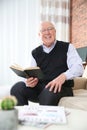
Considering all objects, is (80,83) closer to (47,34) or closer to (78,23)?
(47,34)

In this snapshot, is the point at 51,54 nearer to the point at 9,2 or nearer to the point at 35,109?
the point at 35,109

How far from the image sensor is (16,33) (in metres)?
4.34

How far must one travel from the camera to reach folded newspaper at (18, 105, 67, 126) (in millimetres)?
1016

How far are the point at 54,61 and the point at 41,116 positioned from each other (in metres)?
0.97

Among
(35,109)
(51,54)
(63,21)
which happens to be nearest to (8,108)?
(35,109)

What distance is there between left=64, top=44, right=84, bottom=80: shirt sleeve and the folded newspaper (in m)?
0.66

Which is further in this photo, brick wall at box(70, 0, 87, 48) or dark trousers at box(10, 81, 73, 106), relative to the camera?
brick wall at box(70, 0, 87, 48)

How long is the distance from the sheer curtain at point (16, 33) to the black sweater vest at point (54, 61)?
2.34 meters

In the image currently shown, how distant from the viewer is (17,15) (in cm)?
436

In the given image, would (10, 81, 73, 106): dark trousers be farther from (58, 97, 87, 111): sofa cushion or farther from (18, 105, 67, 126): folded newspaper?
(18, 105, 67, 126): folded newspaper

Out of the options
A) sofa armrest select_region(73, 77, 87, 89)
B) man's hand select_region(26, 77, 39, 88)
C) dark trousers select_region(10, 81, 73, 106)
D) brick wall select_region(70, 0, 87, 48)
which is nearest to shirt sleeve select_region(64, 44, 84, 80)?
→ dark trousers select_region(10, 81, 73, 106)

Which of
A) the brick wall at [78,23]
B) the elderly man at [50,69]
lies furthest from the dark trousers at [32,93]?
the brick wall at [78,23]

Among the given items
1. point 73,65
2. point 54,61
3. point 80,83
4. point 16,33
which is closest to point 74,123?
point 73,65

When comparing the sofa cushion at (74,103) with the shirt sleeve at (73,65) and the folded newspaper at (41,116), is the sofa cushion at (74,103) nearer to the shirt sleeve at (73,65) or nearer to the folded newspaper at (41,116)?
the shirt sleeve at (73,65)
